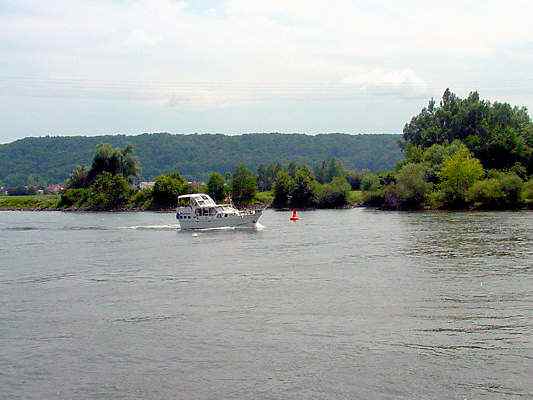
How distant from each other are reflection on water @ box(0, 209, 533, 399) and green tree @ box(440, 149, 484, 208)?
51097 millimetres

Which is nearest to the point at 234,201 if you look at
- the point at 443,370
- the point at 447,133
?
the point at 447,133

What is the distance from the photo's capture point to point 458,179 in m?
106

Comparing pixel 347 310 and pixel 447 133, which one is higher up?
pixel 447 133

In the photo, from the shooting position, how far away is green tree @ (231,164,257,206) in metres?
141

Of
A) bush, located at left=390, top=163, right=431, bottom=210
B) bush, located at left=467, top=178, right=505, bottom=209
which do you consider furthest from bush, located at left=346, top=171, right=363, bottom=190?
bush, located at left=467, top=178, right=505, bottom=209

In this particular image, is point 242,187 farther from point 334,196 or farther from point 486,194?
point 486,194

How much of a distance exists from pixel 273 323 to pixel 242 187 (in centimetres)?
11331

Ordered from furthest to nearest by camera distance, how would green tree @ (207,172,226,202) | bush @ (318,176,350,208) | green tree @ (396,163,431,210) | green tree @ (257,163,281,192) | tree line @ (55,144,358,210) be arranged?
green tree @ (257,163,281,192) → green tree @ (207,172,226,202) → tree line @ (55,144,358,210) → bush @ (318,176,350,208) → green tree @ (396,163,431,210)

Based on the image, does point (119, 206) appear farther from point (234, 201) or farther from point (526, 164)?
point (526, 164)

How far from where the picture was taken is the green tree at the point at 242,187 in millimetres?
141250

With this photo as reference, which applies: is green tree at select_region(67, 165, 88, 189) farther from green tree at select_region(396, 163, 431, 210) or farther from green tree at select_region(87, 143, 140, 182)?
green tree at select_region(396, 163, 431, 210)

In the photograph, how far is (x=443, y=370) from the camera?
2162 cm

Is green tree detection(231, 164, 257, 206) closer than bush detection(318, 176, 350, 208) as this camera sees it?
No

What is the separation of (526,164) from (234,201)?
180 ft
